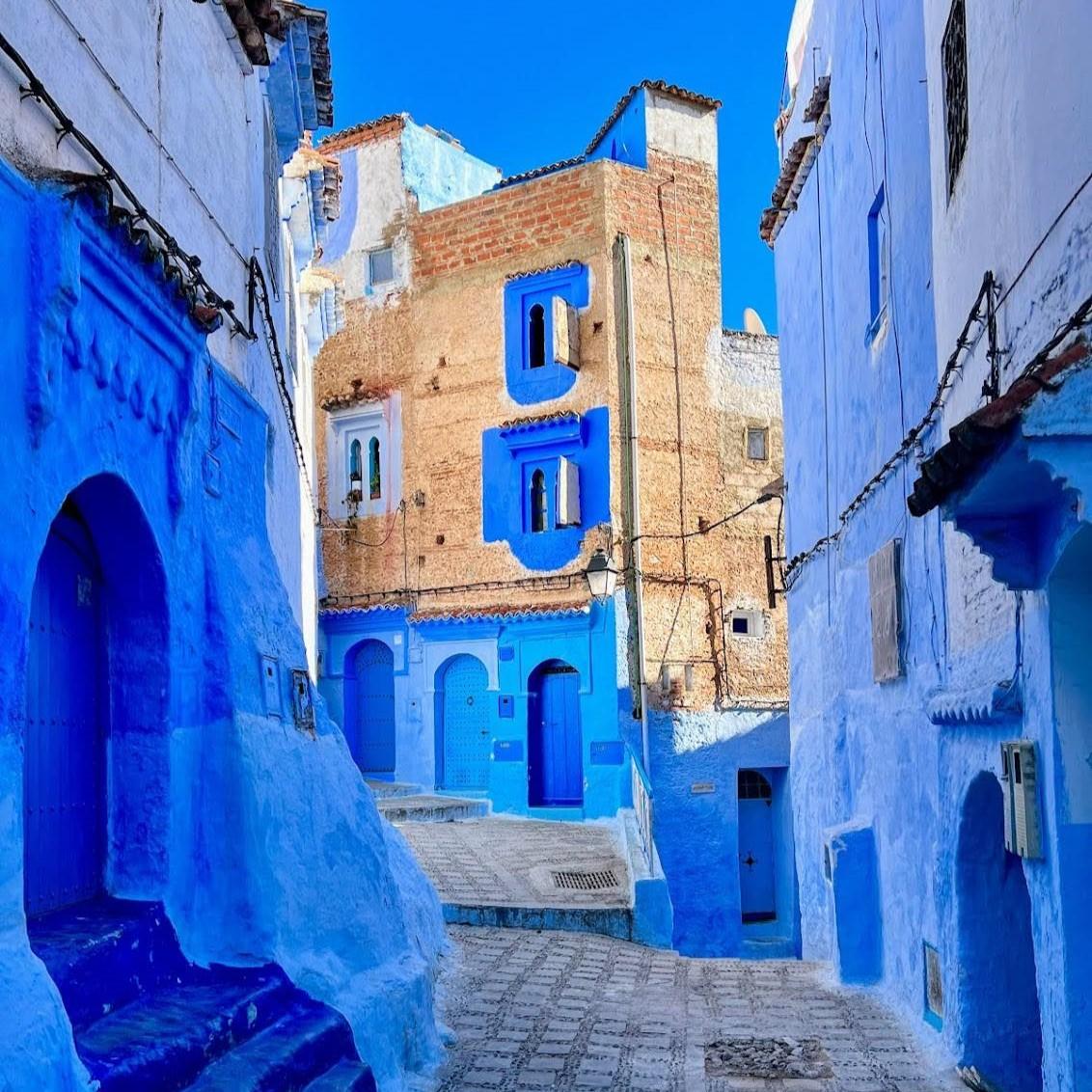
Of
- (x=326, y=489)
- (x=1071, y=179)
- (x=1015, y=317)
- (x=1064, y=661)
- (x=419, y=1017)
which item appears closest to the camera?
(x=1071, y=179)

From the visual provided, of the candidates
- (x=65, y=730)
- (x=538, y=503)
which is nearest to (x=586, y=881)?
(x=65, y=730)

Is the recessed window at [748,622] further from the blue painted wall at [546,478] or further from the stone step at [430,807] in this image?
the stone step at [430,807]

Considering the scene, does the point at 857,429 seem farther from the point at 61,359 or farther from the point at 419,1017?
the point at 61,359

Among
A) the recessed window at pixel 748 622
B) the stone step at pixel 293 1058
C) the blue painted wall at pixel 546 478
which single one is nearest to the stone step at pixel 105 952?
the stone step at pixel 293 1058

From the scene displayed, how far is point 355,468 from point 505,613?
15.3 feet

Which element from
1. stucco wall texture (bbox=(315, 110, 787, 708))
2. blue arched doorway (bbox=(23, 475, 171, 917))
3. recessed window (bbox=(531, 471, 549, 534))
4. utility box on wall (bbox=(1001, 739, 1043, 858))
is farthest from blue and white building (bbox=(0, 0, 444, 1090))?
recessed window (bbox=(531, 471, 549, 534))

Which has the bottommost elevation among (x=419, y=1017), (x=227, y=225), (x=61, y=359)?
(x=419, y=1017)

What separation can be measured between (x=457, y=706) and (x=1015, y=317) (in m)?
16.5

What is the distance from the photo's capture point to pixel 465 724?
68.4 feet

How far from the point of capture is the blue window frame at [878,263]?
883 cm

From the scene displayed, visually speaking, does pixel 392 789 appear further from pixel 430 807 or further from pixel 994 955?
pixel 994 955

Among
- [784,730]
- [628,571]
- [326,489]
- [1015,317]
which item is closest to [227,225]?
[1015,317]

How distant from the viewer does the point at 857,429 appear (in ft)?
31.6

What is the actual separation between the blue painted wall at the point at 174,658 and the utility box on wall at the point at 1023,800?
3164 millimetres
